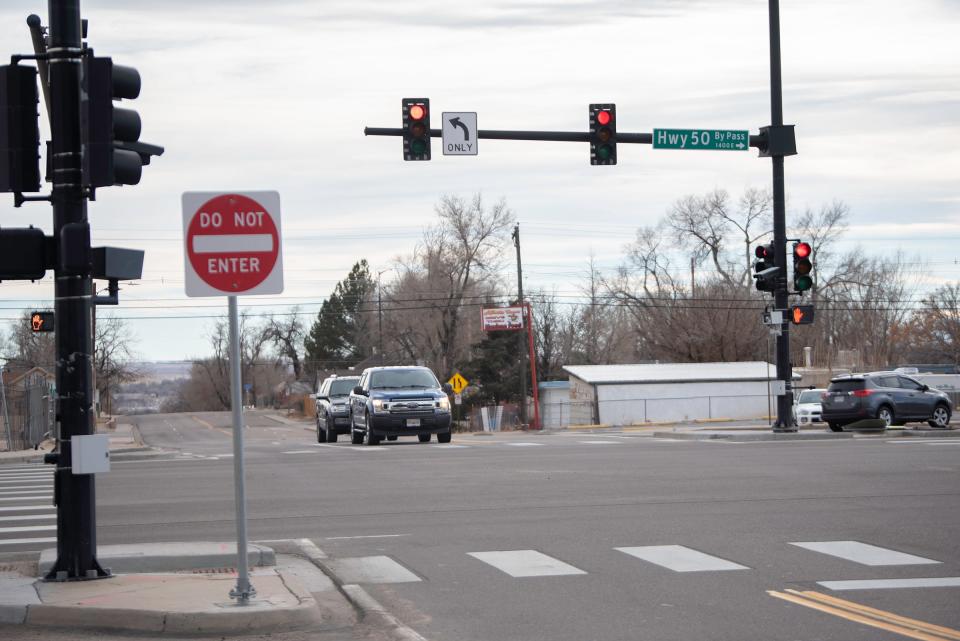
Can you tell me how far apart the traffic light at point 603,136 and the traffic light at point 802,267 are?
6.58 metres

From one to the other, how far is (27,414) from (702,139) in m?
20.7

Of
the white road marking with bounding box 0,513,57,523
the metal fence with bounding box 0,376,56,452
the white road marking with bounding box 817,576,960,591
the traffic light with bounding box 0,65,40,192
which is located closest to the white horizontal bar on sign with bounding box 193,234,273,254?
the traffic light with bounding box 0,65,40,192

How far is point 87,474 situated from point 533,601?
3469 mm

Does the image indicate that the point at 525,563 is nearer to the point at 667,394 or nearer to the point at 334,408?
the point at 334,408

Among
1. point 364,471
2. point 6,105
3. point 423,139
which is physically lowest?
point 364,471

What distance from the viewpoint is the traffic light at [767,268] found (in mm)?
28294

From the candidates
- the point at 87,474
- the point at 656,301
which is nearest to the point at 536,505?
the point at 87,474

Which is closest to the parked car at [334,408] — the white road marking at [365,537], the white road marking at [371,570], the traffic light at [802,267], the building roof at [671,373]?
the traffic light at [802,267]

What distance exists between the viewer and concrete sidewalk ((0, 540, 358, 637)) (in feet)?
25.5

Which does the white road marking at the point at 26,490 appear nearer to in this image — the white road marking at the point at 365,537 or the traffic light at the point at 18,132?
the white road marking at the point at 365,537

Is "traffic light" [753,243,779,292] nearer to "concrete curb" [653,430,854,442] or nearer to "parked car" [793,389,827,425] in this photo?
"concrete curb" [653,430,854,442]

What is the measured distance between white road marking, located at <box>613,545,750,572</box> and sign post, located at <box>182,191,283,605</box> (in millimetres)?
3755

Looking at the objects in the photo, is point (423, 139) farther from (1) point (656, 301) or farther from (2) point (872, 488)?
(1) point (656, 301)

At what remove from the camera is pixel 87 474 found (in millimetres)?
8898
